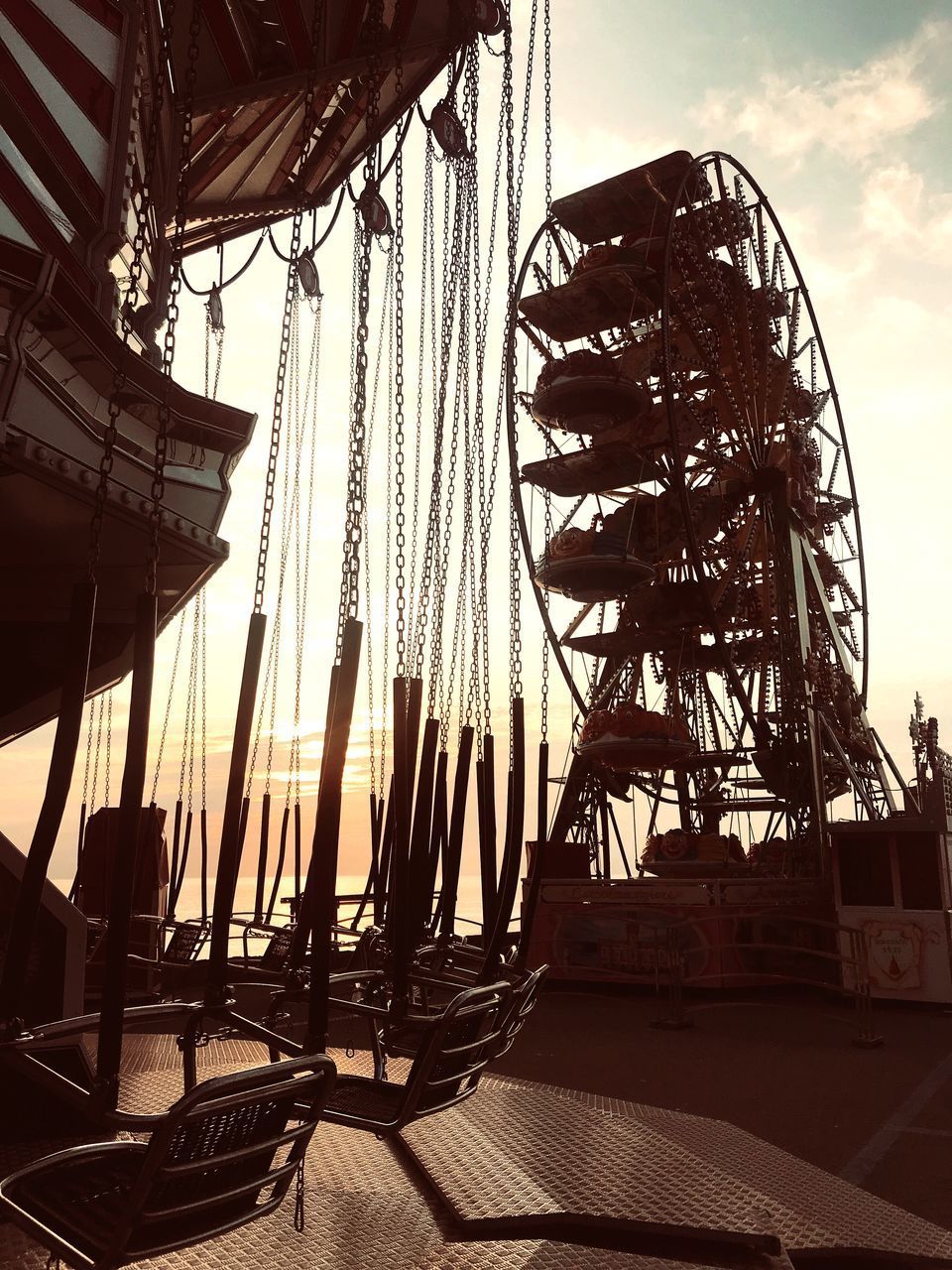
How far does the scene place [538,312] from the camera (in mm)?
22891

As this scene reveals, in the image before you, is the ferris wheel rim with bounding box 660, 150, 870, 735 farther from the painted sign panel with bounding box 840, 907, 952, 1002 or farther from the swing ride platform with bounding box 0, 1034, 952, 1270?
the swing ride platform with bounding box 0, 1034, 952, 1270

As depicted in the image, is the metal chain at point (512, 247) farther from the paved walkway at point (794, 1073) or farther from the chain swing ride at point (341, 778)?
the paved walkway at point (794, 1073)

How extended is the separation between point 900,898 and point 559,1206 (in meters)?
9.33

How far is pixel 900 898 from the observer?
11719 millimetres

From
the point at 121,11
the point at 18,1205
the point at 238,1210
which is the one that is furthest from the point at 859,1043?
the point at 121,11

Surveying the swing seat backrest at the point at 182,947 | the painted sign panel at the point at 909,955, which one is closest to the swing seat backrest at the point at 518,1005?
the swing seat backrest at the point at 182,947

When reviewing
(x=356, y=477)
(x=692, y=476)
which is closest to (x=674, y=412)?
(x=692, y=476)

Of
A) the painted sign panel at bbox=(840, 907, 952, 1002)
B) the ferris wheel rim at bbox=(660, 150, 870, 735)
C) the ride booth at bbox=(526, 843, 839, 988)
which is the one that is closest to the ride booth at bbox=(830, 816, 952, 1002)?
the painted sign panel at bbox=(840, 907, 952, 1002)

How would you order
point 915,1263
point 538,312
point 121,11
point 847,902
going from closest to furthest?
point 915,1263, point 121,11, point 847,902, point 538,312

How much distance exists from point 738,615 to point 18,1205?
2040 centimetres

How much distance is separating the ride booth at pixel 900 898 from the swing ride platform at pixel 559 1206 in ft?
22.9

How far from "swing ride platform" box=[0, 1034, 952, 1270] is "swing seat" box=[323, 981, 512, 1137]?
0.39 metres

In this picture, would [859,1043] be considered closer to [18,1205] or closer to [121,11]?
[18,1205]

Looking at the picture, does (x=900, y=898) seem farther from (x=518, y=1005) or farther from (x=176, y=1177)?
(x=176, y=1177)
